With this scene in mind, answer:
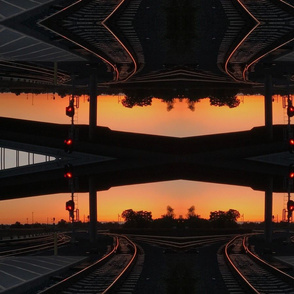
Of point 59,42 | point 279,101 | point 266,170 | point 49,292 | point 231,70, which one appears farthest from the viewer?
point 279,101

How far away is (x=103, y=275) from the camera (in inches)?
1978

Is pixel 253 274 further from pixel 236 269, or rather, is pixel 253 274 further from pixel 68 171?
pixel 68 171

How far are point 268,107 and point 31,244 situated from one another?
23.1 meters

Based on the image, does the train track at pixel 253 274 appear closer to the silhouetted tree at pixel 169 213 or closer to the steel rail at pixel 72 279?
the steel rail at pixel 72 279

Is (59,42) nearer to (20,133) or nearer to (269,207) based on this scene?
(20,133)

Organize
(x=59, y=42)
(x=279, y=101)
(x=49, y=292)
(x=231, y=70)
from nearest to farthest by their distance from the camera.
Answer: (x=49, y=292), (x=59, y=42), (x=231, y=70), (x=279, y=101)

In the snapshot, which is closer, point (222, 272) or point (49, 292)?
point (49, 292)

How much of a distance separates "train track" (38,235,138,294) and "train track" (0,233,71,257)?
549cm

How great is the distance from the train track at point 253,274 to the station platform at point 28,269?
10334mm

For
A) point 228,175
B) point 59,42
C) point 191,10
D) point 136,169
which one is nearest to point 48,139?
point 136,169

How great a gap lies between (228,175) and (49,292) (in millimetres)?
30813

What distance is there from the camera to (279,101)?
79.9 metres

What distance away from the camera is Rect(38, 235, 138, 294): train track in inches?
1722

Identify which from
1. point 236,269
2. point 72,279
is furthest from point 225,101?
point 72,279
